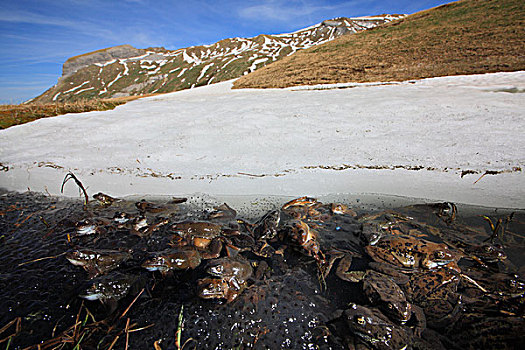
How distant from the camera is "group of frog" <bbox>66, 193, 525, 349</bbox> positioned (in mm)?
1441

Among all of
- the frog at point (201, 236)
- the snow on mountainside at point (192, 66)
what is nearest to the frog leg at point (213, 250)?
the frog at point (201, 236)

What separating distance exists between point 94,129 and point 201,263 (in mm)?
5421

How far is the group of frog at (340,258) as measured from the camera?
1.44 metres

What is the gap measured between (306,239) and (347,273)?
1.47 feet

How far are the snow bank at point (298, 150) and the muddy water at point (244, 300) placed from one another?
34.8 inches

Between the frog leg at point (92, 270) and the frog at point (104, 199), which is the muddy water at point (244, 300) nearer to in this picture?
the frog leg at point (92, 270)

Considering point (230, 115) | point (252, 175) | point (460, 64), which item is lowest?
Answer: point (252, 175)

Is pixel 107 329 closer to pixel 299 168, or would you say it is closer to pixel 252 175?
pixel 252 175

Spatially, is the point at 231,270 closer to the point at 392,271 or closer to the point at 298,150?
the point at 392,271

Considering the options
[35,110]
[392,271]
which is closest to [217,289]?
[392,271]

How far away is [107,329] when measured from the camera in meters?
1.34

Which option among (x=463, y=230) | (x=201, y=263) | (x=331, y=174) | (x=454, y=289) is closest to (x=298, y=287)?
(x=201, y=263)

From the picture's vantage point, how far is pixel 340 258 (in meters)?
Answer: 1.94

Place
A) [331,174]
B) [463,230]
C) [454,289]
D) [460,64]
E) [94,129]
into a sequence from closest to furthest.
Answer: [454,289], [463,230], [331,174], [94,129], [460,64]
